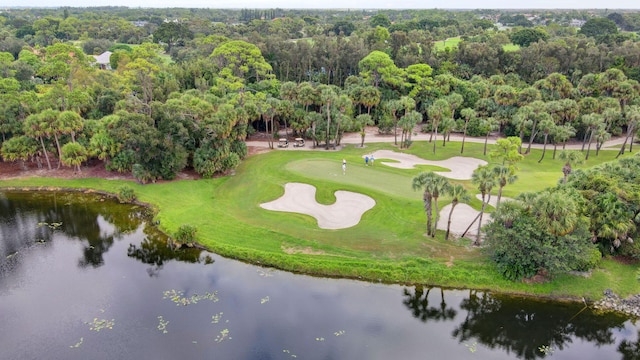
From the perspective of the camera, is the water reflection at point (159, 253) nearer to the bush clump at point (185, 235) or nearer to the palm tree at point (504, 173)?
the bush clump at point (185, 235)

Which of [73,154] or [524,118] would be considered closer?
[73,154]

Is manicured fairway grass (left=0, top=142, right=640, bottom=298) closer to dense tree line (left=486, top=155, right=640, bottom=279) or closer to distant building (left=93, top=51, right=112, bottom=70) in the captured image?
dense tree line (left=486, top=155, right=640, bottom=279)

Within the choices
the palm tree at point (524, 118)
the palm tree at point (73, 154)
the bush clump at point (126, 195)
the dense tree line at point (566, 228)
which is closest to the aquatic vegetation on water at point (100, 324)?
the bush clump at point (126, 195)

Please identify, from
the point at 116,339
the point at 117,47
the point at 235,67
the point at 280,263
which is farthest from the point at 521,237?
the point at 117,47

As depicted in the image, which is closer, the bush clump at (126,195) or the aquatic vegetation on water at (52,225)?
the aquatic vegetation on water at (52,225)

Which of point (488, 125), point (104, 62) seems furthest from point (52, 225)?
point (104, 62)

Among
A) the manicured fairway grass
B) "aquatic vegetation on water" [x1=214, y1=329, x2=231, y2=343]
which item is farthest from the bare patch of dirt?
"aquatic vegetation on water" [x1=214, y1=329, x2=231, y2=343]

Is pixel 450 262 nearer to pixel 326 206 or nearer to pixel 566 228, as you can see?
pixel 566 228
